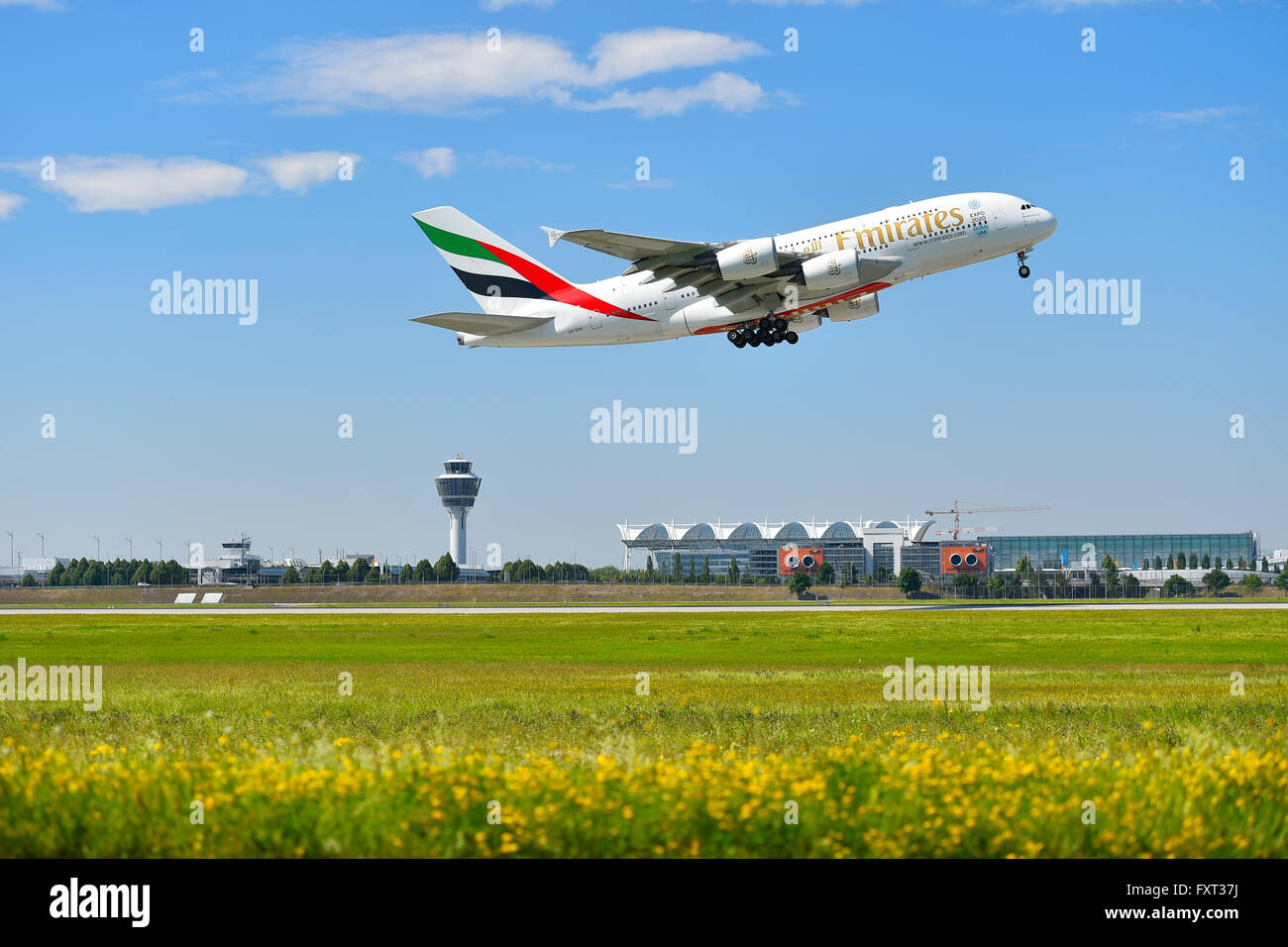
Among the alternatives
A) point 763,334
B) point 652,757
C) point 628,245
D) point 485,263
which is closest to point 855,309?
point 763,334

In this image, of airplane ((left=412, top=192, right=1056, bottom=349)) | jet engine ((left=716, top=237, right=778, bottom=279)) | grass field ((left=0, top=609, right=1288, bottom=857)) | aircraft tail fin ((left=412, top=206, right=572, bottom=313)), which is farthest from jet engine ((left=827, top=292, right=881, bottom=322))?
grass field ((left=0, top=609, right=1288, bottom=857))

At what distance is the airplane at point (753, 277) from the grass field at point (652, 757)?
1609 cm

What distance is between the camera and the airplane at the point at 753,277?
4972 centimetres

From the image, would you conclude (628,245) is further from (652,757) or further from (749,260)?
(652,757)

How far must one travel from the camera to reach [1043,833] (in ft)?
39.8

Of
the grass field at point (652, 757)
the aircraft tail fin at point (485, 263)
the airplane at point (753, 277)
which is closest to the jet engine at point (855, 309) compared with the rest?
the airplane at point (753, 277)

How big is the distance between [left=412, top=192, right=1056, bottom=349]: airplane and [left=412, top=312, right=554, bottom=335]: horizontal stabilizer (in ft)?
0.17

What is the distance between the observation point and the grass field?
12.0 m

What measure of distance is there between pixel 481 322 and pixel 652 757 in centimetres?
3955

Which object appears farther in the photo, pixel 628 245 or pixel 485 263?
pixel 485 263

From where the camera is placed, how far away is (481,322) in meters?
53.6

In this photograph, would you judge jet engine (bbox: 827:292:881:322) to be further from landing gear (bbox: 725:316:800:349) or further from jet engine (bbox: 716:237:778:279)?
jet engine (bbox: 716:237:778:279)
